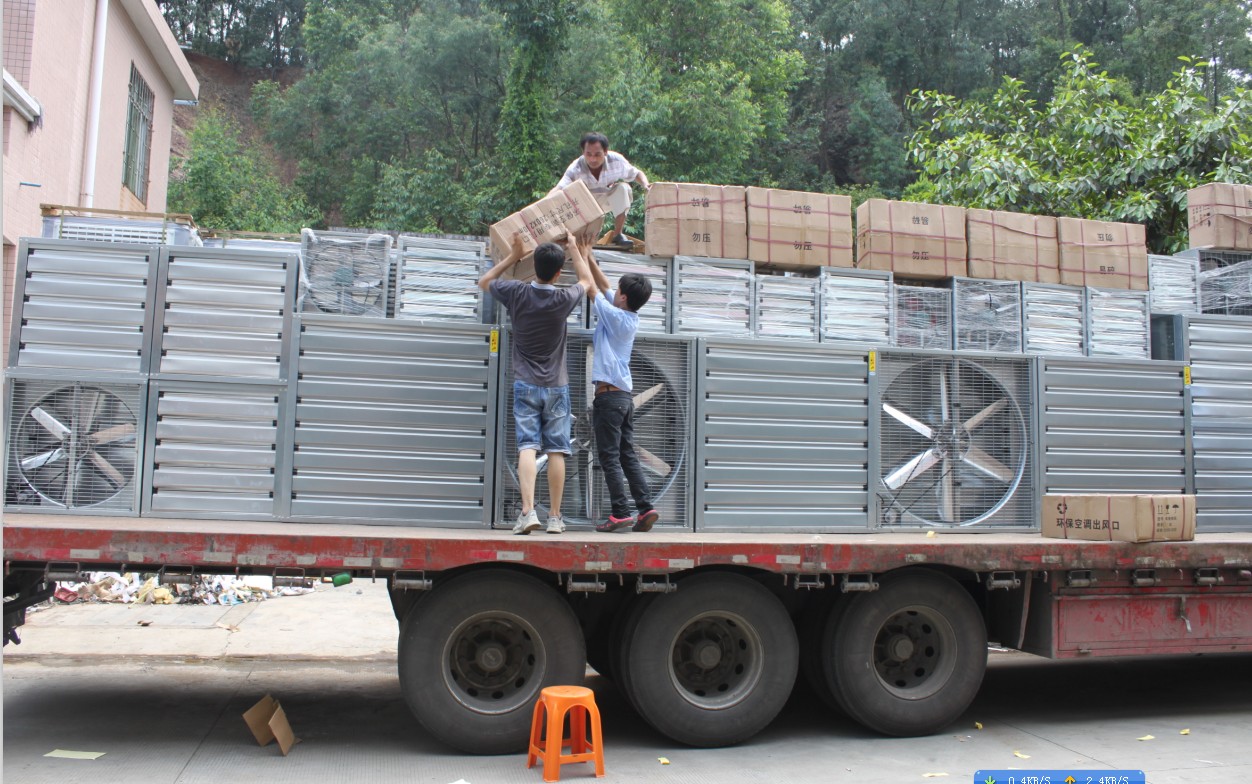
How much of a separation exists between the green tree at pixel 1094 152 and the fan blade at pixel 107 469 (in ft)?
34.0

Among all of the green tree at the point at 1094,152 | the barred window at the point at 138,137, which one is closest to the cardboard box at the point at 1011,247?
the green tree at the point at 1094,152

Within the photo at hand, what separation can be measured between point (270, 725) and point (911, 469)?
4.61 metres

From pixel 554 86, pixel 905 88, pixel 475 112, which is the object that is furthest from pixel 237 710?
pixel 905 88

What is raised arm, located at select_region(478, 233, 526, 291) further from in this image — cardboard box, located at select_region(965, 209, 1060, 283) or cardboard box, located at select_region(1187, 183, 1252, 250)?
cardboard box, located at select_region(1187, 183, 1252, 250)

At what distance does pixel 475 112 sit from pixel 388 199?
227 inches

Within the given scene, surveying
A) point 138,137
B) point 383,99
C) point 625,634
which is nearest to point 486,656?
point 625,634

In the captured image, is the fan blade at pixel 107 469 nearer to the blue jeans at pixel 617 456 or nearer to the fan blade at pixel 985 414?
the blue jeans at pixel 617 456

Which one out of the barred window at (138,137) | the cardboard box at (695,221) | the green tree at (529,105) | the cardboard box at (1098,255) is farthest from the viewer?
the green tree at (529,105)

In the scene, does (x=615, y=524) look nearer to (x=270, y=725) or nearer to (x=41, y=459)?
(x=270, y=725)

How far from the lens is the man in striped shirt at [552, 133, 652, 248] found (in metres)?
6.85

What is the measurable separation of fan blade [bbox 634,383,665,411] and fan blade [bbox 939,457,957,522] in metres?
2.26

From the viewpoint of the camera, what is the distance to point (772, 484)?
668 centimetres

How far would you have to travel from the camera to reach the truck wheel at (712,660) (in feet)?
18.6

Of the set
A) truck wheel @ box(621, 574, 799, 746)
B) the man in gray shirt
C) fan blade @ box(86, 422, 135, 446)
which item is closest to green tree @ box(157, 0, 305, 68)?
fan blade @ box(86, 422, 135, 446)
